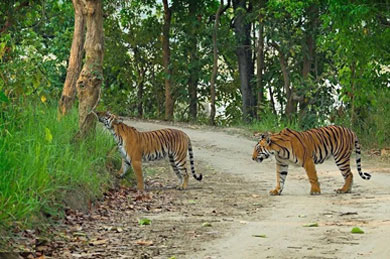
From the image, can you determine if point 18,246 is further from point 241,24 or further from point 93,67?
point 241,24

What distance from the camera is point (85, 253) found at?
724 cm

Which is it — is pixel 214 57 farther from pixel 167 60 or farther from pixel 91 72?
pixel 91 72

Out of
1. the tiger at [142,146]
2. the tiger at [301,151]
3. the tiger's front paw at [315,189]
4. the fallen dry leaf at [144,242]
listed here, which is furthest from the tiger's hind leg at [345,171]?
the fallen dry leaf at [144,242]

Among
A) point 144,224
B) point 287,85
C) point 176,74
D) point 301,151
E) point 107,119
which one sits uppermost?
point 176,74

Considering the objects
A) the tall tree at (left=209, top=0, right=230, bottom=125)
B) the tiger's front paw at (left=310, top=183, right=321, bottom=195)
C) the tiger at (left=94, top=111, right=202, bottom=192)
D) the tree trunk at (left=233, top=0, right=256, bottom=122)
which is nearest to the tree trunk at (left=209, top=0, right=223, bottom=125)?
the tall tree at (left=209, top=0, right=230, bottom=125)

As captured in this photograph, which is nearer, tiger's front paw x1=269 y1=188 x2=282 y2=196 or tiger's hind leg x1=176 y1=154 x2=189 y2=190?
tiger's front paw x1=269 y1=188 x2=282 y2=196

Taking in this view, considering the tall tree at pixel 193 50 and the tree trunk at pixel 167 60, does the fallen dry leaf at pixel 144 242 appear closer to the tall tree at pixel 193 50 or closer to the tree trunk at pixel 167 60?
the tree trunk at pixel 167 60

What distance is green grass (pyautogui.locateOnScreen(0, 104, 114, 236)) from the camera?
7.66 meters

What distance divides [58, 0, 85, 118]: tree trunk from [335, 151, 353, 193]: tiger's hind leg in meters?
4.30

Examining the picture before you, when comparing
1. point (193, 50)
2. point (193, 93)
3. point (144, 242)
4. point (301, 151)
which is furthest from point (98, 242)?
point (193, 93)

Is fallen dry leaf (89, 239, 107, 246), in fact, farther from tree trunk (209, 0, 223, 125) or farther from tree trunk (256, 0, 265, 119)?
tree trunk (209, 0, 223, 125)

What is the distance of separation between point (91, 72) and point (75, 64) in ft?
6.05

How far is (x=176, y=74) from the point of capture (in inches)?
1048

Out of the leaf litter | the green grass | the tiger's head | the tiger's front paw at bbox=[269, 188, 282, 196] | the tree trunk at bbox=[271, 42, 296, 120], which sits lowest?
the leaf litter
